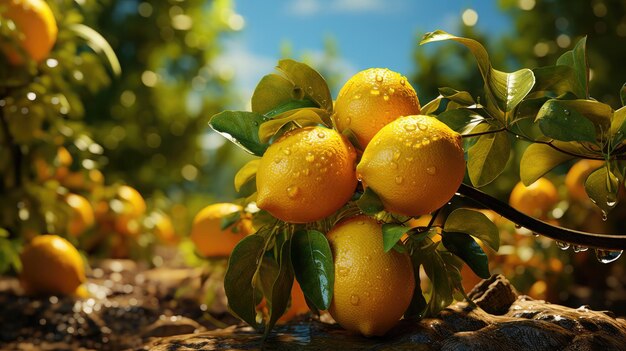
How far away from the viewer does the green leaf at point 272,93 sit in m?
0.71

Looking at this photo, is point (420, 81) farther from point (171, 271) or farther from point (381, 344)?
point (381, 344)

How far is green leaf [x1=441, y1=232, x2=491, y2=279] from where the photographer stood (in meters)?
0.63

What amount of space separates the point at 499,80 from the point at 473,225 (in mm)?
143

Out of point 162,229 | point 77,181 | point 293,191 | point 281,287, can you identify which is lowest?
point 162,229

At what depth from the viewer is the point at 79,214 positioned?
4.87 feet

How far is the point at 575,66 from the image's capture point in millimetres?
672

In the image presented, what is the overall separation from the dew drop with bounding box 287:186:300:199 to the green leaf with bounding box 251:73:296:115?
5.6 inches

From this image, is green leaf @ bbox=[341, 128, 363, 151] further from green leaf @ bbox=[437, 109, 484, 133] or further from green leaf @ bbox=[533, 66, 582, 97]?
green leaf @ bbox=[533, 66, 582, 97]

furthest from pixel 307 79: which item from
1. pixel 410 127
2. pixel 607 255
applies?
pixel 607 255

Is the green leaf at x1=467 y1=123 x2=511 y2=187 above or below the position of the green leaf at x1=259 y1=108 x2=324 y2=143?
below

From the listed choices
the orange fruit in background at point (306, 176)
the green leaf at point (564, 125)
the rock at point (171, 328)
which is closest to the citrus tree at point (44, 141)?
the rock at point (171, 328)

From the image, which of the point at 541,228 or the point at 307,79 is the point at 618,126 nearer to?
the point at 541,228

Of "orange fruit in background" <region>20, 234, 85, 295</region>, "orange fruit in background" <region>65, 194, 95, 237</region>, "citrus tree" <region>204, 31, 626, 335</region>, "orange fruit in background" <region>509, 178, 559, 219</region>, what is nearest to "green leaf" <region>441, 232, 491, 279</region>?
Result: "citrus tree" <region>204, 31, 626, 335</region>

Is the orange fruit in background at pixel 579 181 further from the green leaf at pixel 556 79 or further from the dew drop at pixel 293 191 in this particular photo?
the dew drop at pixel 293 191
